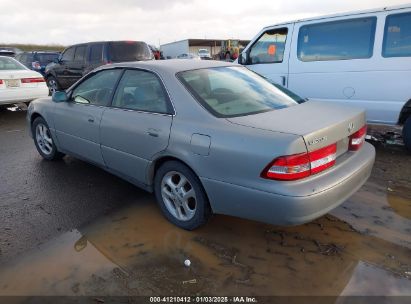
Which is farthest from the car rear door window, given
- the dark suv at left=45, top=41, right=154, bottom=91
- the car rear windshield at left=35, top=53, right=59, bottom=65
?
the car rear windshield at left=35, top=53, right=59, bottom=65

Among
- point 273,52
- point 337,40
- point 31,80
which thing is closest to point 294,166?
point 337,40

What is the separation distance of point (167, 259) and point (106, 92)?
206cm

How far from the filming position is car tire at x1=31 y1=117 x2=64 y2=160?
5200mm

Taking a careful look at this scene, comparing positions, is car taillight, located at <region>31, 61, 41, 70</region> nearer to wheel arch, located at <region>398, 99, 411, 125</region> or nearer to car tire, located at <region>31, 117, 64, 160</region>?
car tire, located at <region>31, 117, 64, 160</region>

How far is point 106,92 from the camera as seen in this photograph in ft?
13.3

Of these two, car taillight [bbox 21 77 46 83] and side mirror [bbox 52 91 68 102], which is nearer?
side mirror [bbox 52 91 68 102]

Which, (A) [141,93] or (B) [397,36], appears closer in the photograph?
(A) [141,93]

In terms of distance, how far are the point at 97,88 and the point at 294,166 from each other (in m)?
2.67

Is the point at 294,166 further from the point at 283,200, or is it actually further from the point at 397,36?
the point at 397,36

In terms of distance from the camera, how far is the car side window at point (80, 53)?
36.7 feet

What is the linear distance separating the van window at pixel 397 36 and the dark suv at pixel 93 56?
23.8ft

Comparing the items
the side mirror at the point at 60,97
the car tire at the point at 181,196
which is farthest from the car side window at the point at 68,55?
the car tire at the point at 181,196

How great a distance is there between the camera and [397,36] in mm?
5168

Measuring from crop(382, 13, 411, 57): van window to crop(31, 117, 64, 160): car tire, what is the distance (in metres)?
4.95
